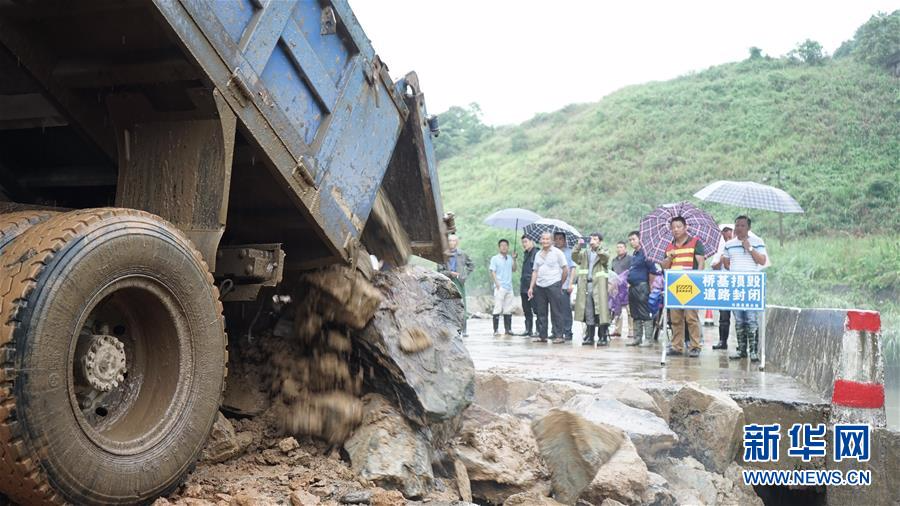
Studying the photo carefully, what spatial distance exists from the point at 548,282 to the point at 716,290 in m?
3.59

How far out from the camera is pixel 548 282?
1193cm

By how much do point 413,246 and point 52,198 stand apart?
6.97 ft

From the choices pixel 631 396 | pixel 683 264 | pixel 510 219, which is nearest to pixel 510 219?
pixel 510 219

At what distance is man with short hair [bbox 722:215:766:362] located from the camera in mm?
9180

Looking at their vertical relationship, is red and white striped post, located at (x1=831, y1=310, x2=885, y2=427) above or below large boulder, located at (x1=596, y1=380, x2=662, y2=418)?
above

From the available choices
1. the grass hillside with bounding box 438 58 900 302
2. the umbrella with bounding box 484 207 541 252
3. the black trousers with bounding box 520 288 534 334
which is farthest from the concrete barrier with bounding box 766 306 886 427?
the grass hillside with bounding box 438 58 900 302

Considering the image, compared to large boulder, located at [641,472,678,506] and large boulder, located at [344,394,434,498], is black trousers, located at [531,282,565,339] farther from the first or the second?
large boulder, located at [344,394,434,498]

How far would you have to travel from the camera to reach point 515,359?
936 centimetres

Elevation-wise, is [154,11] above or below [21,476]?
above

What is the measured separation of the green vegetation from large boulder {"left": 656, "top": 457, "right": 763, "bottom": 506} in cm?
1520

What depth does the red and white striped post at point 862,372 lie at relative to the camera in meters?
5.25

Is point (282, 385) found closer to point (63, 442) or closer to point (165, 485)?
point (165, 485)

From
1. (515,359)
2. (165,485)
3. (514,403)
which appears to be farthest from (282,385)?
(515,359)

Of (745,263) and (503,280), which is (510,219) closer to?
(503,280)
